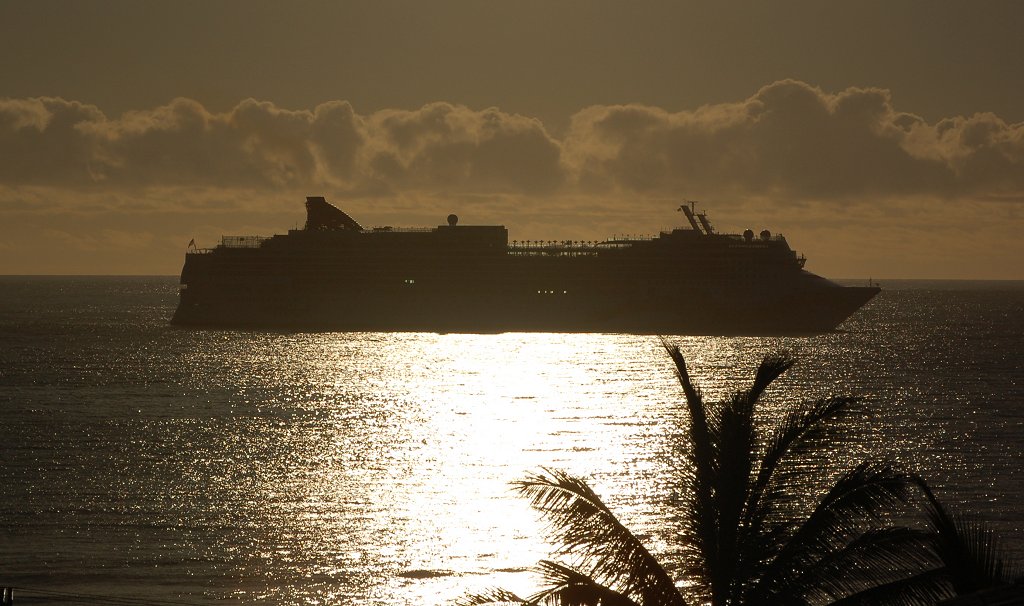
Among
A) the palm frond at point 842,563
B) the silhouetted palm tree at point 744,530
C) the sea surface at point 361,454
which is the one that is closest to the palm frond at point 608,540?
the silhouetted palm tree at point 744,530

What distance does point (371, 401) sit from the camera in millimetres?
75000

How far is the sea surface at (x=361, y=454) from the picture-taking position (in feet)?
107

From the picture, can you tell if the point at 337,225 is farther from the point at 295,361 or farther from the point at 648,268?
the point at 295,361

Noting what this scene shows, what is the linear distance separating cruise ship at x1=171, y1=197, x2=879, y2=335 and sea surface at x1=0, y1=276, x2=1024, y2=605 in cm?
2094

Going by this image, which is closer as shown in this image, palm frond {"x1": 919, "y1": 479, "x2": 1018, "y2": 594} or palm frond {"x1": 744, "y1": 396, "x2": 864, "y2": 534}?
palm frond {"x1": 919, "y1": 479, "x2": 1018, "y2": 594}

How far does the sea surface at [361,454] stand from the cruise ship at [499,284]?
20935 millimetres

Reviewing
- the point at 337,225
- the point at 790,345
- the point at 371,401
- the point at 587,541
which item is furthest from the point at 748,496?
the point at 337,225

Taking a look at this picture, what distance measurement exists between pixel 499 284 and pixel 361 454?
87.4 m

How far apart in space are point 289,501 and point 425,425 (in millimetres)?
21855

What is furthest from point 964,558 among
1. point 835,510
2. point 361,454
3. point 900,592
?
point 361,454

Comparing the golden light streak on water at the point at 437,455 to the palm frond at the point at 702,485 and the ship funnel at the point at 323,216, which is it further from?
the ship funnel at the point at 323,216

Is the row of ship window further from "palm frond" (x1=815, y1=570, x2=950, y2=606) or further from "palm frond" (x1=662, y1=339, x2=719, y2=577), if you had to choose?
"palm frond" (x1=815, y1=570, x2=950, y2=606)

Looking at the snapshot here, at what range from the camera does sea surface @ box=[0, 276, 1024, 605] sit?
32.7 meters

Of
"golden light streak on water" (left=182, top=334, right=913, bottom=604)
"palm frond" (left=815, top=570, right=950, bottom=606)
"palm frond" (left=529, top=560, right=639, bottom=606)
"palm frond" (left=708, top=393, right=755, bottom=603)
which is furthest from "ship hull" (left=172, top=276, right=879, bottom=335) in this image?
"palm frond" (left=529, top=560, right=639, bottom=606)
